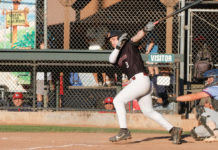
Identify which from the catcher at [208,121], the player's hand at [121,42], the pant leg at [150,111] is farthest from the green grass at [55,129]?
the player's hand at [121,42]

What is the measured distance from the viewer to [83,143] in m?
7.85

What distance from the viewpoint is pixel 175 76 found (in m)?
11.5

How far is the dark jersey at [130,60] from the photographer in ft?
25.5

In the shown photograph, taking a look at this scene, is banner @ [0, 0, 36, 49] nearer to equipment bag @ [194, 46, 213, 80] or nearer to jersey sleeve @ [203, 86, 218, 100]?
equipment bag @ [194, 46, 213, 80]

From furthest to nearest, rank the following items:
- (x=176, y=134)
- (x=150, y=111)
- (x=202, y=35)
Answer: (x=202, y=35) < (x=150, y=111) < (x=176, y=134)

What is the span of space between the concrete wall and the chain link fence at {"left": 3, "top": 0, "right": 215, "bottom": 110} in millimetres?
358

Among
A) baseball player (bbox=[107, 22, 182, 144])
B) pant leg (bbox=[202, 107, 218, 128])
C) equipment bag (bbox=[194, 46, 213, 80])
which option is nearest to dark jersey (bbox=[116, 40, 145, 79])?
baseball player (bbox=[107, 22, 182, 144])

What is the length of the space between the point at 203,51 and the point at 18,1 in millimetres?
4713

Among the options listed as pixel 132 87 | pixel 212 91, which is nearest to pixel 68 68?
pixel 132 87

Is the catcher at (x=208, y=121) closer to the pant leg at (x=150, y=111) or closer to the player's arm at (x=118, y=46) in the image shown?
the pant leg at (x=150, y=111)

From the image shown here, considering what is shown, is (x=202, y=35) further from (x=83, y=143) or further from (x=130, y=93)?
(x=83, y=143)

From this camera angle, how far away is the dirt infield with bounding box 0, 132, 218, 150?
24.0 feet

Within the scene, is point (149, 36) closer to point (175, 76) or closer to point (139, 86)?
point (175, 76)

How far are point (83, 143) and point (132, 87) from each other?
122 cm
